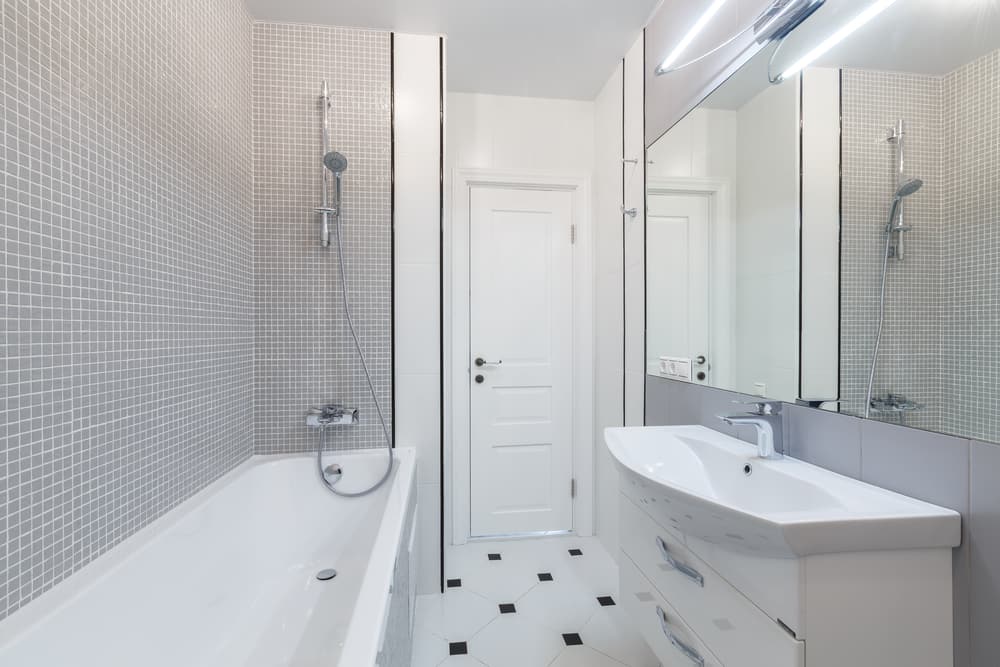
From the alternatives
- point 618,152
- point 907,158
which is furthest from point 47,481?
point 618,152

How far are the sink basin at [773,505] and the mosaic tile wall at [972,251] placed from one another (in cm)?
19

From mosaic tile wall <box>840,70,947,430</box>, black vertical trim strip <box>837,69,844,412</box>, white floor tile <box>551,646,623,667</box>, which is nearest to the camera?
mosaic tile wall <box>840,70,947,430</box>

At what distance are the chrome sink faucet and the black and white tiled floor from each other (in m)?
0.95

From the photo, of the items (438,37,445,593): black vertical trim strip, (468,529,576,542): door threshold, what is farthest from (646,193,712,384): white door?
(468,529,576,542): door threshold

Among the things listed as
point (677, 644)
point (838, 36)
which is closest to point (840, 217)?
point (838, 36)

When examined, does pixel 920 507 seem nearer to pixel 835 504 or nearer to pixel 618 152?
pixel 835 504

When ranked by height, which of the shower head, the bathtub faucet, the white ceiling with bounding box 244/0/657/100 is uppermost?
the white ceiling with bounding box 244/0/657/100

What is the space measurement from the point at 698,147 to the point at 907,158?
0.75 metres

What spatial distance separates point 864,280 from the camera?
956mm

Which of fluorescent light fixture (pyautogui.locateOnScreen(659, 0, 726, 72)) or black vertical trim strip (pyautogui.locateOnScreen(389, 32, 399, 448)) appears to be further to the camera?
black vertical trim strip (pyautogui.locateOnScreen(389, 32, 399, 448))

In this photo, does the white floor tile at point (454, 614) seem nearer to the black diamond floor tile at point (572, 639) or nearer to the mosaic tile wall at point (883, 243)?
the black diamond floor tile at point (572, 639)

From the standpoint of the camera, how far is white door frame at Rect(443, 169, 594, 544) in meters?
2.41

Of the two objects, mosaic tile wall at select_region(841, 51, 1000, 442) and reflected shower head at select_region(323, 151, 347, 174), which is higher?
reflected shower head at select_region(323, 151, 347, 174)

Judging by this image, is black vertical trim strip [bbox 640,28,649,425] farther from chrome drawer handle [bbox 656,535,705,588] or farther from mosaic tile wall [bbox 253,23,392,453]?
mosaic tile wall [bbox 253,23,392,453]
